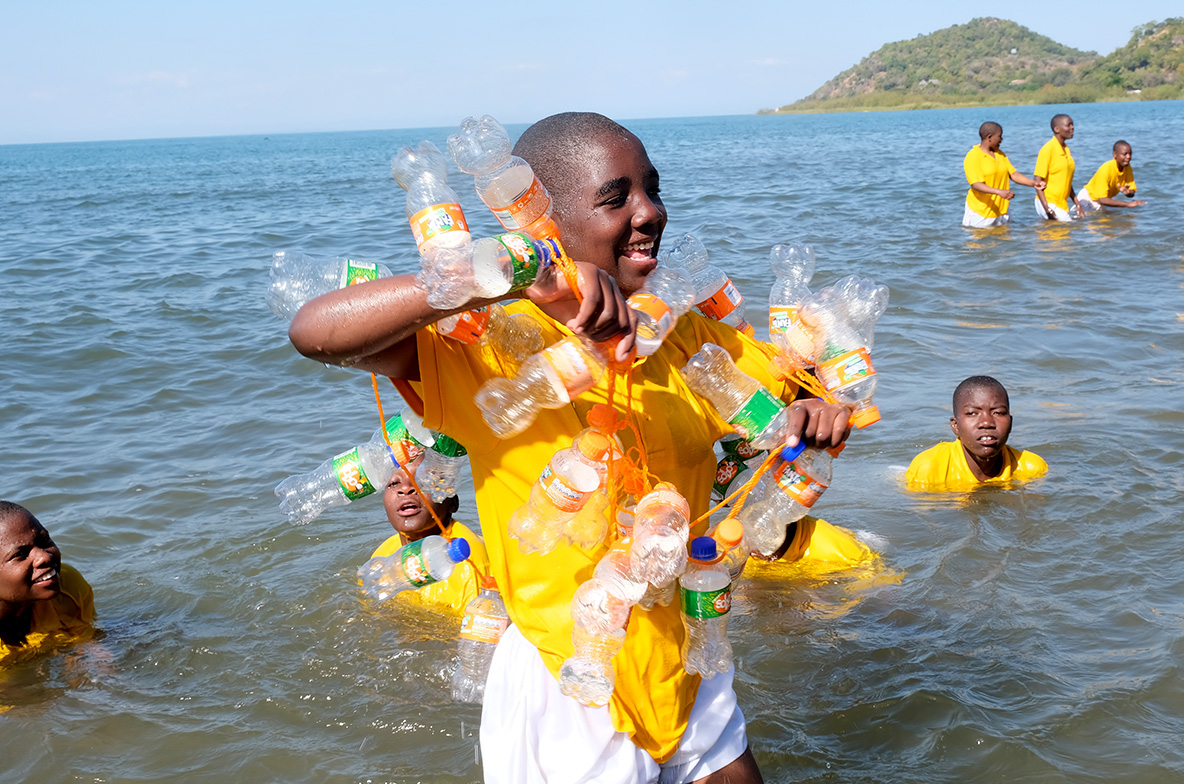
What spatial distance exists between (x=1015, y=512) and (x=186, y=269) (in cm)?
1342

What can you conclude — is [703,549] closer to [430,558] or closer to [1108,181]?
[430,558]

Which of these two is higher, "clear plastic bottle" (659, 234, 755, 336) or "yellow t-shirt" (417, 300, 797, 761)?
"clear plastic bottle" (659, 234, 755, 336)

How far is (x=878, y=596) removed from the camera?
5.11 metres

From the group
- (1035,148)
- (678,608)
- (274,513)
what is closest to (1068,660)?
(678,608)

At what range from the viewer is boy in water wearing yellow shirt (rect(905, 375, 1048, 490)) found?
20.4 ft

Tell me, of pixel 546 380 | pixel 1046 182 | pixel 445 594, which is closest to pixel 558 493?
pixel 546 380

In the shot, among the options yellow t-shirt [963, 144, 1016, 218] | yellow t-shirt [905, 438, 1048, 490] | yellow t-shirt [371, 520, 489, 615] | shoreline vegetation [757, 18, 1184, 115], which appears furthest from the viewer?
shoreline vegetation [757, 18, 1184, 115]

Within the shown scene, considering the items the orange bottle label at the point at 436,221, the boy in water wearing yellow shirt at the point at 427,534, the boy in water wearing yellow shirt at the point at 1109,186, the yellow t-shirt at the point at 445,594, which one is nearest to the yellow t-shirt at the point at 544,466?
the orange bottle label at the point at 436,221

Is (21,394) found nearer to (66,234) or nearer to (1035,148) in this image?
(66,234)

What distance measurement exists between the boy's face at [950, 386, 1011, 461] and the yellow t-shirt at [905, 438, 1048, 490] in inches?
6.3

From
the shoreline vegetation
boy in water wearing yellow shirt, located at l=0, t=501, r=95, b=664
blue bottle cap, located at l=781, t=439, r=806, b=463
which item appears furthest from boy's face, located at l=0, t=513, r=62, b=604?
the shoreline vegetation

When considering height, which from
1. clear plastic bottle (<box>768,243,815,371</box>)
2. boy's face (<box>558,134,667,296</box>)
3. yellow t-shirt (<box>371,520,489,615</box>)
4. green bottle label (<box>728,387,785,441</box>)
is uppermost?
boy's face (<box>558,134,667,296</box>)

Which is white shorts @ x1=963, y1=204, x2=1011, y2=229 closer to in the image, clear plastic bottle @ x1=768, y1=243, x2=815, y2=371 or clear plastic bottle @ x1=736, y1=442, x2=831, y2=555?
clear plastic bottle @ x1=768, y1=243, x2=815, y2=371

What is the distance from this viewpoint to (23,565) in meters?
4.79
